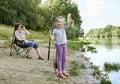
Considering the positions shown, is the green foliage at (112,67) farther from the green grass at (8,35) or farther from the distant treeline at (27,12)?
the distant treeline at (27,12)

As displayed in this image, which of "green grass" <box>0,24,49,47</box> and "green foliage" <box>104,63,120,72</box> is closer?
"green foliage" <box>104,63,120,72</box>

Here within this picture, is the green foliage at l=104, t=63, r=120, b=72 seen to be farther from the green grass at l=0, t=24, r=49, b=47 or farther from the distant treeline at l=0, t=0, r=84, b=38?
the distant treeline at l=0, t=0, r=84, b=38

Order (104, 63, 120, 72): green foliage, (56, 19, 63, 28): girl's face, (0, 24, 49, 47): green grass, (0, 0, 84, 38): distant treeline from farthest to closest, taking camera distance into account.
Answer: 1. (0, 0, 84, 38): distant treeline
2. (0, 24, 49, 47): green grass
3. (104, 63, 120, 72): green foliage
4. (56, 19, 63, 28): girl's face

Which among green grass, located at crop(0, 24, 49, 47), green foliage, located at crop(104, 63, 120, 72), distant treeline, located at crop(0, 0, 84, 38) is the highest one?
distant treeline, located at crop(0, 0, 84, 38)

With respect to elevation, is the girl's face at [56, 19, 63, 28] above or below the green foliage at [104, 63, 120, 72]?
above

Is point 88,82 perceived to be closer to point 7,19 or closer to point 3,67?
point 3,67

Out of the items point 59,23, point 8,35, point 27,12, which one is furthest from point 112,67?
point 27,12

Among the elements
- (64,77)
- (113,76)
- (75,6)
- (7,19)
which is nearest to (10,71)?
(64,77)

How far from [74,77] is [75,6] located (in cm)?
8553

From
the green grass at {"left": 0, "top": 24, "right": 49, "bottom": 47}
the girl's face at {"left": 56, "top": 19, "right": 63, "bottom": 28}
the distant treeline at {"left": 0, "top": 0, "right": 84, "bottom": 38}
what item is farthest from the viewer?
the distant treeline at {"left": 0, "top": 0, "right": 84, "bottom": 38}

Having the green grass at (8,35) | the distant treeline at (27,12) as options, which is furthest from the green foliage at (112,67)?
the distant treeline at (27,12)

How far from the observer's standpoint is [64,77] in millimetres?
9523

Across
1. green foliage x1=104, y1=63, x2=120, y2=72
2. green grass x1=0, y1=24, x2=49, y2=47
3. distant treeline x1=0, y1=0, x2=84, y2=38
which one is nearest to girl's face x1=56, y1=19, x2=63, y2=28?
green foliage x1=104, y1=63, x2=120, y2=72

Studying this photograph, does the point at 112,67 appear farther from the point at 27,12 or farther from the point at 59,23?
the point at 27,12
